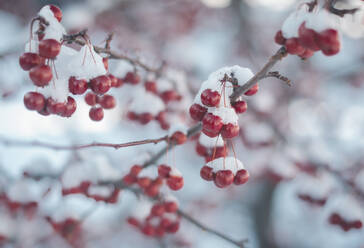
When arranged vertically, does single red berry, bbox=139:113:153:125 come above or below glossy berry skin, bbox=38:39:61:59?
above

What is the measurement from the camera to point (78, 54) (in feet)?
4.35

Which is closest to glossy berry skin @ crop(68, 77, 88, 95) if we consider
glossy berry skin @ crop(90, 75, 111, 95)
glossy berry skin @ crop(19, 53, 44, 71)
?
glossy berry skin @ crop(90, 75, 111, 95)

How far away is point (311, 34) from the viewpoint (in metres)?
0.99

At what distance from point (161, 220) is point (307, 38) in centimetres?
157

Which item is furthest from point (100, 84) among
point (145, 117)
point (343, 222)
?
point (343, 222)

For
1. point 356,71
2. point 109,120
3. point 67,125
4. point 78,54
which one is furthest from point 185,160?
point 78,54

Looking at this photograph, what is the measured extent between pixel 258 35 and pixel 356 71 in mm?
2299

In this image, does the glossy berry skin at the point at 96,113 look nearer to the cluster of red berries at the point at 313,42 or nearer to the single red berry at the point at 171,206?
the single red berry at the point at 171,206

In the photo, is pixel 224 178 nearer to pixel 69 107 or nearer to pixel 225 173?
pixel 225 173

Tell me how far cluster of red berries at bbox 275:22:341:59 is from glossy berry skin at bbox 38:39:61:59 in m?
0.91

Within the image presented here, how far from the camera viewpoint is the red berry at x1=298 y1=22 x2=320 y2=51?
0.99 metres

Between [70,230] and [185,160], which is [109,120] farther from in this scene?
[70,230]

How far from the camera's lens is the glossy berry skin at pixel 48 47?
3.60ft

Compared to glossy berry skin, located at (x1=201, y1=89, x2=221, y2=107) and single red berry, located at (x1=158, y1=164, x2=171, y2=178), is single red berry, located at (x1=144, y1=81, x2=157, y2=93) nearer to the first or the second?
single red berry, located at (x1=158, y1=164, x2=171, y2=178)
